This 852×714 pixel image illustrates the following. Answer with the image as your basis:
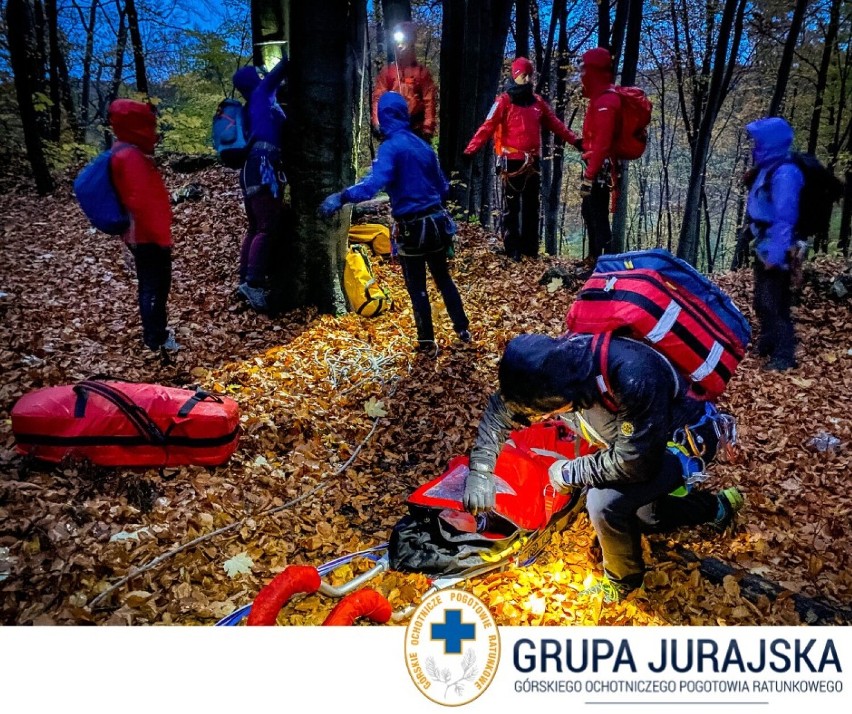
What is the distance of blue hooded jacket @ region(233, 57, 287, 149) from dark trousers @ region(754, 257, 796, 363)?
3536mm

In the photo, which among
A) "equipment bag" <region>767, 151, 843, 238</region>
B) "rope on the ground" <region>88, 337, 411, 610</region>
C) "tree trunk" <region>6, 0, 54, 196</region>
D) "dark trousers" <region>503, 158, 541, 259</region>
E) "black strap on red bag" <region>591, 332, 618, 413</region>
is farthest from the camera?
"dark trousers" <region>503, 158, 541, 259</region>

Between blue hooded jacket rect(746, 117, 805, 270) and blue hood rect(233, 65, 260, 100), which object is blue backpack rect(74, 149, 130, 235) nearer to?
blue hood rect(233, 65, 260, 100)

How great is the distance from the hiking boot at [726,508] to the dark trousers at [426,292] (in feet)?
6.19

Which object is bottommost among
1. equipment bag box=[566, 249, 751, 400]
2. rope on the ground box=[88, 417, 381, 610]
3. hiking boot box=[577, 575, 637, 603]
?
hiking boot box=[577, 575, 637, 603]

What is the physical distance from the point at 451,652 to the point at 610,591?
0.70 m

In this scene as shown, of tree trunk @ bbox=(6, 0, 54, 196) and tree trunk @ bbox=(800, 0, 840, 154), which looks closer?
tree trunk @ bbox=(6, 0, 54, 196)

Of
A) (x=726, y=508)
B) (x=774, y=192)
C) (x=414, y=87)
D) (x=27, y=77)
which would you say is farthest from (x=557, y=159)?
(x=726, y=508)

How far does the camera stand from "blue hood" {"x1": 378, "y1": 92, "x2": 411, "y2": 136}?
335cm

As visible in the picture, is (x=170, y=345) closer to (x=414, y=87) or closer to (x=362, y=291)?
(x=362, y=291)

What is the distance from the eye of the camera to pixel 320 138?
3.72 metres

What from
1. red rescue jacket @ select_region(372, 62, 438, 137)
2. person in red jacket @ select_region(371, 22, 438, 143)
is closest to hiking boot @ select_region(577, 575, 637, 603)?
person in red jacket @ select_region(371, 22, 438, 143)

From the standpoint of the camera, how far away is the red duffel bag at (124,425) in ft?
7.56

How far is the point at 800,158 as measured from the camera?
11.0 ft

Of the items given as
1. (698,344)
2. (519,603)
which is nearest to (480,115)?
(698,344)
